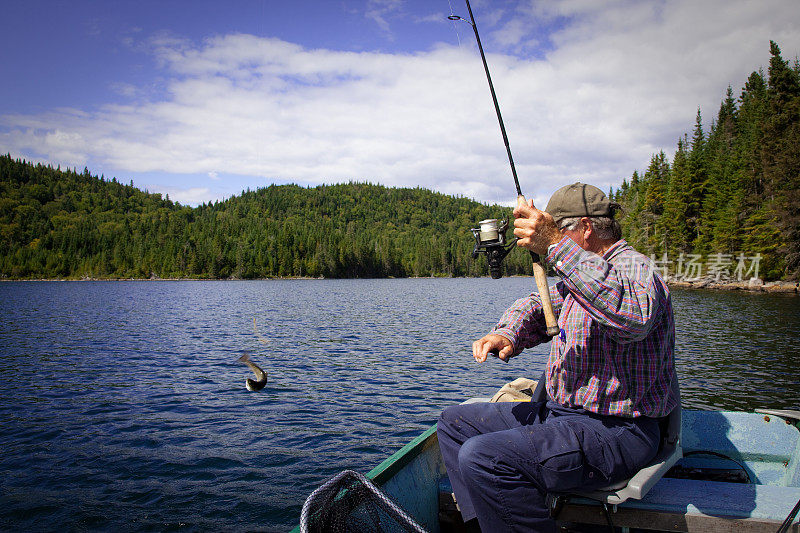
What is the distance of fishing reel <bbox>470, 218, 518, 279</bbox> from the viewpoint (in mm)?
3617

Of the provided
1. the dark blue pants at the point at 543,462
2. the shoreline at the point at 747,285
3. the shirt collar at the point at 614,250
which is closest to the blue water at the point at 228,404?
the dark blue pants at the point at 543,462

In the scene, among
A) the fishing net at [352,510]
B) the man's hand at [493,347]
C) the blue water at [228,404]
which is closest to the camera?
the fishing net at [352,510]

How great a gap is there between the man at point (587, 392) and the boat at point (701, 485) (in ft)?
1.47

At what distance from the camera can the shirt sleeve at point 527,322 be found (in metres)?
3.57

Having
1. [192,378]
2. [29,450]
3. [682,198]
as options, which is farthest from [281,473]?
[682,198]

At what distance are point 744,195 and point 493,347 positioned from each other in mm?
65266

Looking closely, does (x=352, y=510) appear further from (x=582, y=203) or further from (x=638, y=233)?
(x=638, y=233)

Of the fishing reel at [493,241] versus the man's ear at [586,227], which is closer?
the man's ear at [586,227]

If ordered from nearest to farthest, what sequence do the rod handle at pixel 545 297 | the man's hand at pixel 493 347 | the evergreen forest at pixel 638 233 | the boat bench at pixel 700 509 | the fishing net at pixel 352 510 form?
the fishing net at pixel 352 510 < the boat bench at pixel 700 509 < the rod handle at pixel 545 297 < the man's hand at pixel 493 347 < the evergreen forest at pixel 638 233

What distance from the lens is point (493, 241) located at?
11.9ft

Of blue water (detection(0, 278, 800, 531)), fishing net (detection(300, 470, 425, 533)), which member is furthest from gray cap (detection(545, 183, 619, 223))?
blue water (detection(0, 278, 800, 531))

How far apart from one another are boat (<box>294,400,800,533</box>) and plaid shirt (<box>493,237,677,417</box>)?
661mm

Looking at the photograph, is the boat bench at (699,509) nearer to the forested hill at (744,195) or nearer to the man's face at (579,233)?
the man's face at (579,233)

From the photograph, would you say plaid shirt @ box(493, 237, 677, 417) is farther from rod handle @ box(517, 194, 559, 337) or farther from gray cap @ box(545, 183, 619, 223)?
gray cap @ box(545, 183, 619, 223)
